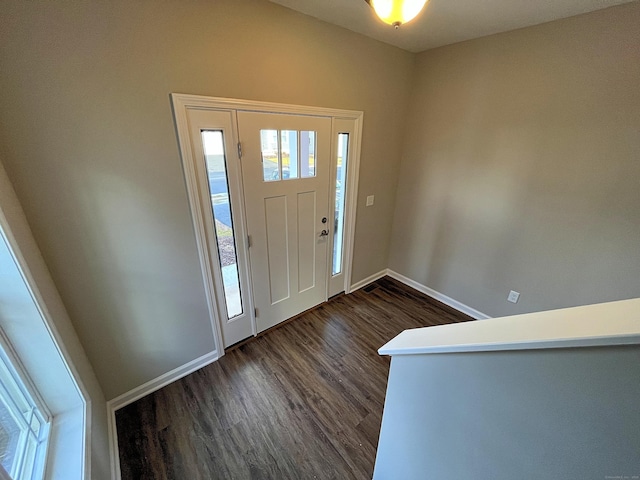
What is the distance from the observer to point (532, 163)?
2.09 metres

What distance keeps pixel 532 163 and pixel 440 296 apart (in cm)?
160

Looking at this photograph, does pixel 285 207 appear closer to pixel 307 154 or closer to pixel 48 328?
pixel 307 154

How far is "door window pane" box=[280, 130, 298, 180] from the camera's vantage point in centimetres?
200

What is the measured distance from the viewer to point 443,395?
0.79 metres

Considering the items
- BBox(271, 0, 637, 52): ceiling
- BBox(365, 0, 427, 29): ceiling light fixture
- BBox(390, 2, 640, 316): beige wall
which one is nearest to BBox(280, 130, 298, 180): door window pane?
BBox(271, 0, 637, 52): ceiling

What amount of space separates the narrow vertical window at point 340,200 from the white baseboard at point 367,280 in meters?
0.35

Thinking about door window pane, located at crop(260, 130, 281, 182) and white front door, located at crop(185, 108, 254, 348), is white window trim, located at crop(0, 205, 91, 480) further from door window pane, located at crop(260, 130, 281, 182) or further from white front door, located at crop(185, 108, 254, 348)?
door window pane, located at crop(260, 130, 281, 182)

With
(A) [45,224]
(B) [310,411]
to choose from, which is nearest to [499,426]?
(B) [310,411]

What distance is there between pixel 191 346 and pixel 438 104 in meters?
3.15

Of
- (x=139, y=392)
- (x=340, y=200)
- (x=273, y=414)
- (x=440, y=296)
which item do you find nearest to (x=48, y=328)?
(x=139, y=392)

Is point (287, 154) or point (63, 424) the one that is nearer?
point (63, 424)

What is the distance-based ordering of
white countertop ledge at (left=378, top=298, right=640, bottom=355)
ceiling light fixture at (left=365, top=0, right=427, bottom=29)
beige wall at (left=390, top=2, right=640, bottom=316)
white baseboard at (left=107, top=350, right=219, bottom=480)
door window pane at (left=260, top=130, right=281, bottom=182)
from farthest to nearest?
door window pane at (left=260, top=130, right=281, bottom=182)
beige wall at (left=390, top=2, right=640, bottom=316)
white baseboard at (left=107, top=350, right=219, bottom=480)
ceiling light fixture at (left=365, top=0, right=427, bottom=29)
white countertop ledge at (left=378, top=298, right=640, bottom=355)

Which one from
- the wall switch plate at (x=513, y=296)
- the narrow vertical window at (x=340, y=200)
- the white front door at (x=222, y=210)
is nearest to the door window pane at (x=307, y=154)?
the narrow vertical window at (x=340, y=200)

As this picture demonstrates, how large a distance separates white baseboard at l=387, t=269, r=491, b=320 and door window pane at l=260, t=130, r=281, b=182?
2.14 meters
